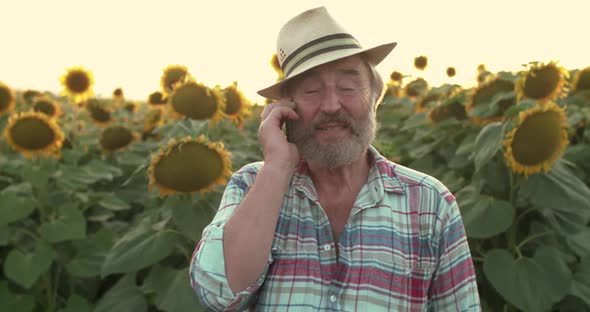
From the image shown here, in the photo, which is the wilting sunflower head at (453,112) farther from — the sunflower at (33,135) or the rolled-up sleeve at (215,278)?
the sunflower at (33,135)

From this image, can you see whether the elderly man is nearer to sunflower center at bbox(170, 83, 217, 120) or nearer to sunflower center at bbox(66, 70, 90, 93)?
sunflower center at bbox(170, 83, 217, 120)

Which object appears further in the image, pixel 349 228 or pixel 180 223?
pixel 180 223

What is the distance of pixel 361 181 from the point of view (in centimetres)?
196

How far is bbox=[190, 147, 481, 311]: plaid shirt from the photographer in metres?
1.71

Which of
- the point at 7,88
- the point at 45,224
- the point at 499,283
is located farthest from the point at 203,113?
the point at 7,88

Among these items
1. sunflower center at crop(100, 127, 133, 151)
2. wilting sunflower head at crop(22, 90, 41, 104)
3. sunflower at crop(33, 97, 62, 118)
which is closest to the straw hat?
sunflower center at crop(100, 127, 133, 151)

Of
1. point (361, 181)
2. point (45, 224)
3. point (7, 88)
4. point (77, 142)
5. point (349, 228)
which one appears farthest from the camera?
point (7, 88)

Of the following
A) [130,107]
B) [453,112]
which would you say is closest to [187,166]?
[453,112]

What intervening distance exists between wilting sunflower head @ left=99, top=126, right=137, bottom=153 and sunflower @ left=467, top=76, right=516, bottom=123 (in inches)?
110

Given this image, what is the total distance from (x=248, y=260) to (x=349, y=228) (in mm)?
331

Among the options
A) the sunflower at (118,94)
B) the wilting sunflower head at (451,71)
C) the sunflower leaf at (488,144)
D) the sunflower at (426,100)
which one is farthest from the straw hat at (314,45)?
the sunflower at (118,94)

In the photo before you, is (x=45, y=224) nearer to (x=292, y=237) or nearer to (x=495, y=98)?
(x=292, y=237)

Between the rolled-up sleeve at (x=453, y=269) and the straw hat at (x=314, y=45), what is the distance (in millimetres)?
542

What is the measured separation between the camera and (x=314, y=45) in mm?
1831
